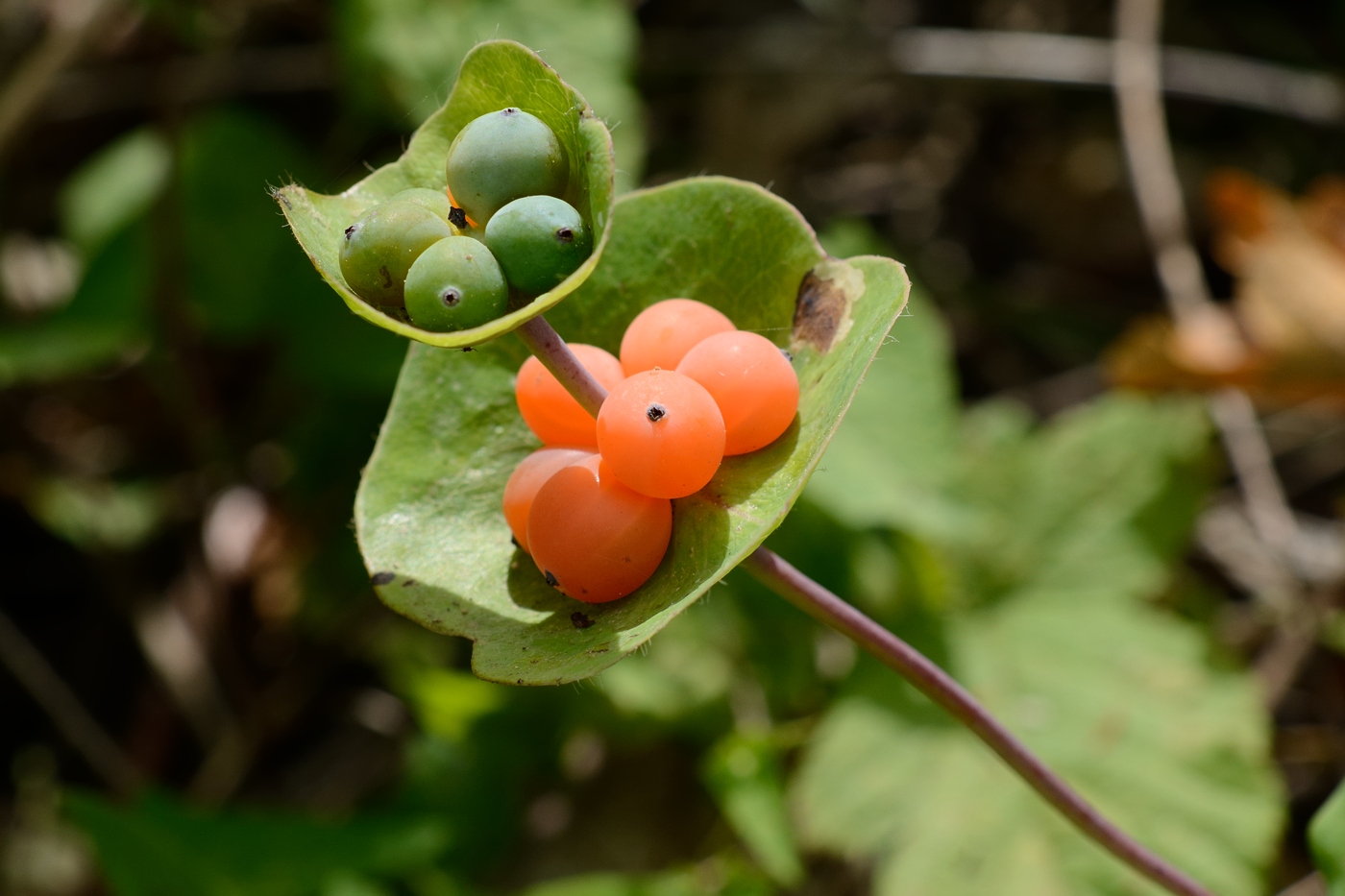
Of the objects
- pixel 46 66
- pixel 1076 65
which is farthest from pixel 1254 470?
pixel 46 66

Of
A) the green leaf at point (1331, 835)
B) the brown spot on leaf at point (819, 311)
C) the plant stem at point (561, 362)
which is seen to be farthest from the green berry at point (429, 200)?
the green leaf at point (1331, 835)

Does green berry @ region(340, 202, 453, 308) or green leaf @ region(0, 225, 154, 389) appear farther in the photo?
green leaf @ region(0, 225, 154, 389)

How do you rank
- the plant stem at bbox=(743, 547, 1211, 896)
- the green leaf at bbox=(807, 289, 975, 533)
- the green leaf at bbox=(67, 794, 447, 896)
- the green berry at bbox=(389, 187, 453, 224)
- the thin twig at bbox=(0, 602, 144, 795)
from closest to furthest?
1. the green berry at bbox=(389, 187, 453, 224)
2. the plant stem at bbox=(743, 547, 1211, 896)
3. the green leaf at bbox=(67, 794, 447, 896)
4. the green leaf at bbox=(807, 289, 975, 533)
5. the thin twig at bbox=(0, 602, 144, 795)

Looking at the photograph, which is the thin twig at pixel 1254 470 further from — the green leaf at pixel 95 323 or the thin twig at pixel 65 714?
the thin twig at pixel 65 714

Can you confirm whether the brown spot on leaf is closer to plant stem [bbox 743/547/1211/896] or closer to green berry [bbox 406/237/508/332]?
plant stem [bbox 743/547/1211/896]

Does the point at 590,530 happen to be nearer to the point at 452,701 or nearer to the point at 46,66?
the point at 452,701

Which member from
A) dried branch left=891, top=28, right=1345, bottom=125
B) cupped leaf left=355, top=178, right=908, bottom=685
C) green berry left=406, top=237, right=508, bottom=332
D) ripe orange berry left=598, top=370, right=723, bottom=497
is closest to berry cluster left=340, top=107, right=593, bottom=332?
green berry left=406, top=237, right=508, bottom=332

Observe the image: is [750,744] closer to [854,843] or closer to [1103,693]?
[854,843]

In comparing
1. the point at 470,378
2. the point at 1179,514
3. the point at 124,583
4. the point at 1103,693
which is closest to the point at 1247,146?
the point at 1179,514
